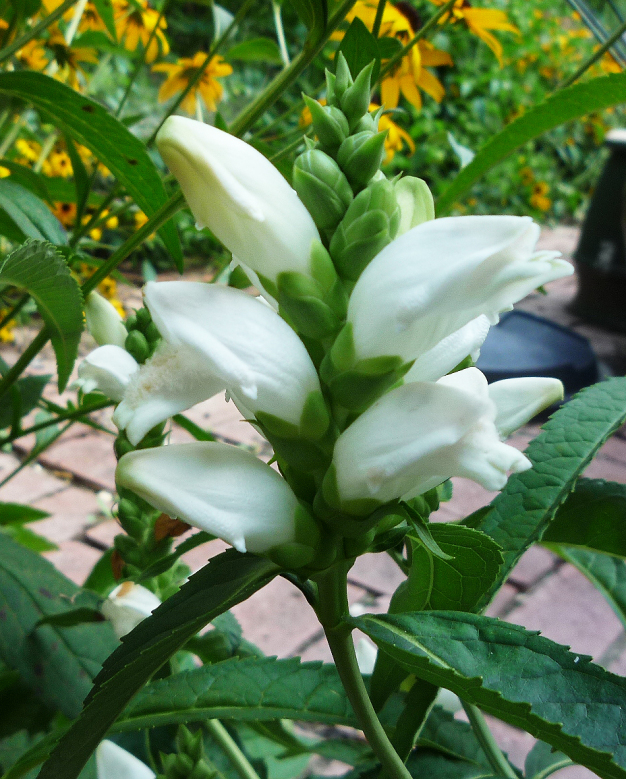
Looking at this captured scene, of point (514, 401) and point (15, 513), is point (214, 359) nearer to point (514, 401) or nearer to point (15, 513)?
point (514, 401)

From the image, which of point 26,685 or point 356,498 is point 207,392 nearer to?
point 356,498

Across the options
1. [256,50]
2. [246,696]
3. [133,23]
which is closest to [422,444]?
[246,696]

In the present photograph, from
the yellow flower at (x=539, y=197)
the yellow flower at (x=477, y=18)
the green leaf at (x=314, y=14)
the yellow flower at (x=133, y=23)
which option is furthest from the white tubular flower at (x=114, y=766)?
the yellow flower at (x=539, y=197)

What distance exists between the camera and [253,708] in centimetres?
31

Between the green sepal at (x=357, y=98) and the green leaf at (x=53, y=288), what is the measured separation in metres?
0.13

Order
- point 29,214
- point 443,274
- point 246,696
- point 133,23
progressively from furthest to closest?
1. point 133,23
2. point 29,214
3. point 246,696
4. point 443,274

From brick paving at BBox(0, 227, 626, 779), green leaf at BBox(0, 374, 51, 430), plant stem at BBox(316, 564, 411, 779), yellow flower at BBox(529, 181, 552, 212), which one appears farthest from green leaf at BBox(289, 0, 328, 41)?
yellow flower at BBox(529, 181, 552, 212)

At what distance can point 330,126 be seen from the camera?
9.1 inches

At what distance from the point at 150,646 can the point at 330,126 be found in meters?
0.16

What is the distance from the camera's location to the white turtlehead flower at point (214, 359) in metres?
0.22

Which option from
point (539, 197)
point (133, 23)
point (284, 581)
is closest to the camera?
point (133, 23)

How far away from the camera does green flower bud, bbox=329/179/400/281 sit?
22cm

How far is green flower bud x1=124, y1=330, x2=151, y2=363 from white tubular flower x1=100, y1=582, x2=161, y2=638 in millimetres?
115

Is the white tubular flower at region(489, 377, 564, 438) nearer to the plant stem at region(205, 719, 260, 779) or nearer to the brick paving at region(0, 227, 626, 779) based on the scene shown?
the plant stem at region(205, 719, 260, 779)
